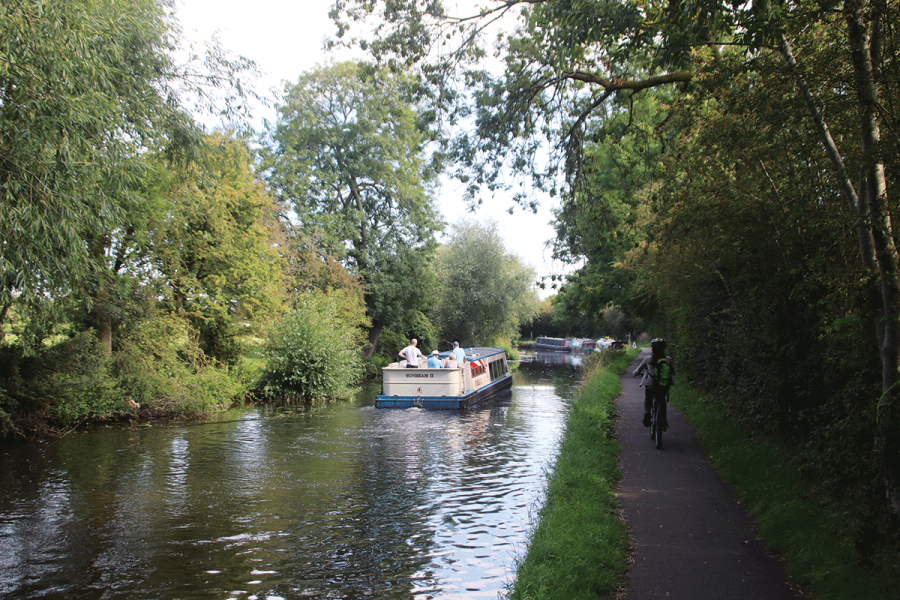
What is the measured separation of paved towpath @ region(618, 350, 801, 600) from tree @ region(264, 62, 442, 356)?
2600 centimetres

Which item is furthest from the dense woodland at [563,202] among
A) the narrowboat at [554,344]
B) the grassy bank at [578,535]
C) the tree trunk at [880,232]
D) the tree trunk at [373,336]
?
the narrowboat at [554,344]

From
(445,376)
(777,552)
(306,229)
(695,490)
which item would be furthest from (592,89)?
(306,229)

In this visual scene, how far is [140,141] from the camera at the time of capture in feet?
41.8

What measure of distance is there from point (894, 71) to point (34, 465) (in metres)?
13.2

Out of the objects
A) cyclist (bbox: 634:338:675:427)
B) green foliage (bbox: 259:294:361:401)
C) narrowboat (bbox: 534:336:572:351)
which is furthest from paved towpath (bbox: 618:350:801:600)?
narrowboat (bbox: 534:336:572:351)

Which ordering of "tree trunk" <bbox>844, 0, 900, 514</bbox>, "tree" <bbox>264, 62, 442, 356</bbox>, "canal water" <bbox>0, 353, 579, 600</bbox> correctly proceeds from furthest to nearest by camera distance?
"tree" <bbox>264, 62, 442, 356</bbox>
"canal water" <bbox>0, 353, 579, 600</bbox>
"tree trunk" <bbox>844, 0, 900, 514</bbox>

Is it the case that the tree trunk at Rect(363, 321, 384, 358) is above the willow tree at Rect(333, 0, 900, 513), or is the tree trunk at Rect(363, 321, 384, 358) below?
below

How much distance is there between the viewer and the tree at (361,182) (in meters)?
34.1

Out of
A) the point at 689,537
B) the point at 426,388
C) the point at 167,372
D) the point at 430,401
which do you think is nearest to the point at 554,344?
the point at 426,388

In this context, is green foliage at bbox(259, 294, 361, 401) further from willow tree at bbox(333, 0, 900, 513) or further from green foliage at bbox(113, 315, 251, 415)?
willow tree at bbox(333, 0, 900, 513)

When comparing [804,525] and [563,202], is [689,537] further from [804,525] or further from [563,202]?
[563,202]

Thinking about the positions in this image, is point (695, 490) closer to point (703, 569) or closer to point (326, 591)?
point (703, 569)

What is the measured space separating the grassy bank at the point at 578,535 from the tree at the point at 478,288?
35.1 meters

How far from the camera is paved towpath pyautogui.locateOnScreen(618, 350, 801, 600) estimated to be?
16.3 ft
